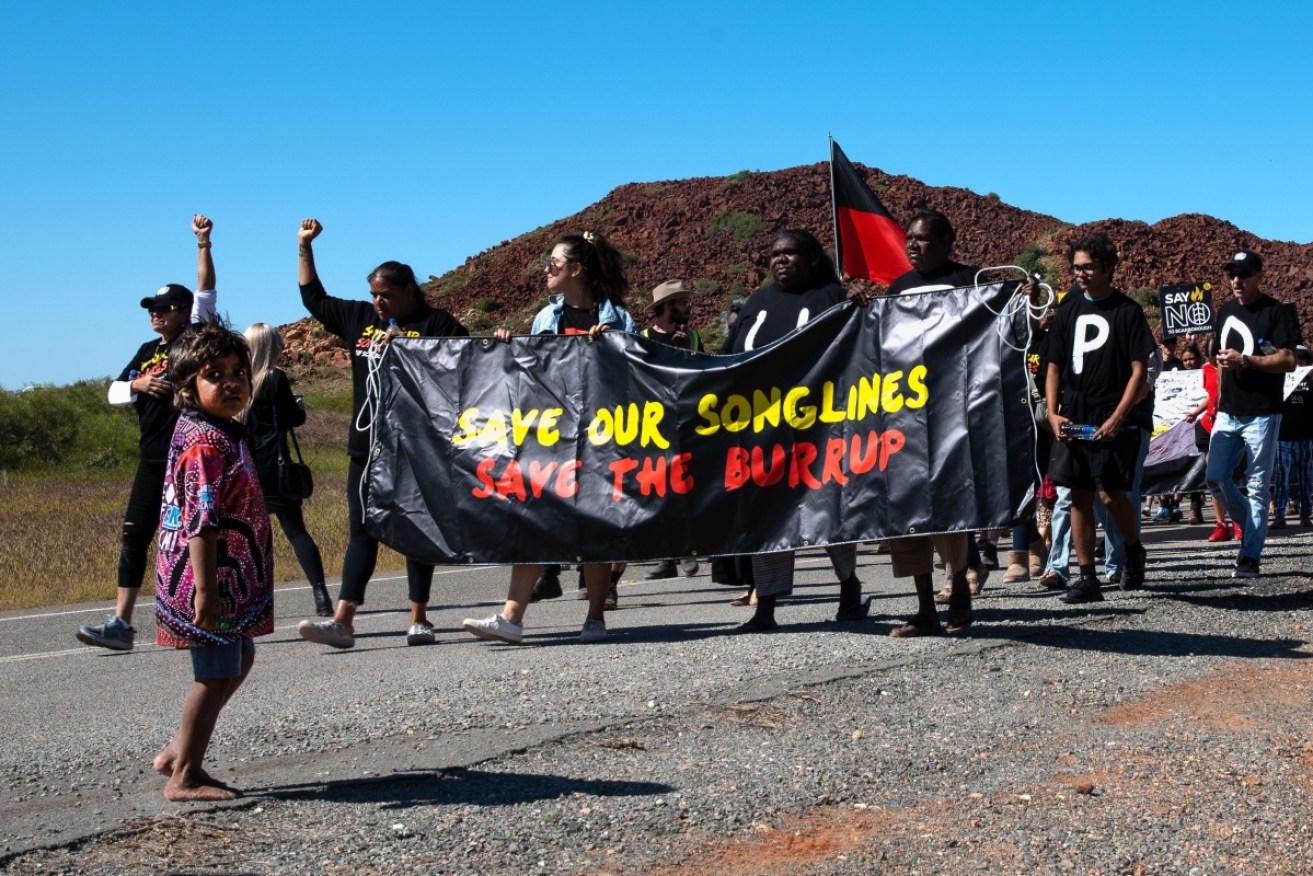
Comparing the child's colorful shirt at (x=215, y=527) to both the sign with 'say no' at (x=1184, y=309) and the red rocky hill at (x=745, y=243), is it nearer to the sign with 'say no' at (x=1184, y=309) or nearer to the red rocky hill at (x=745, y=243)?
the sign with 'say no' at (x=1184, y=309)

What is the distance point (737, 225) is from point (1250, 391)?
275 ft

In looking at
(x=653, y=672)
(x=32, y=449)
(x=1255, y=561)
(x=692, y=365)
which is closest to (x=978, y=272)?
(x=692, y=365)

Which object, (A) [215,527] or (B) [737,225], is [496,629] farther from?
(B) [737,225]

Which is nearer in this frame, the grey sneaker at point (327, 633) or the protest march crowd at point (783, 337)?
the grey sneaker at point (327, 633)

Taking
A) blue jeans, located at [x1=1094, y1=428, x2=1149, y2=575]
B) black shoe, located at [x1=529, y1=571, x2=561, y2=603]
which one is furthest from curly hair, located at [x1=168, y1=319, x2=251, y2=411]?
blue jeans, located at [x1=1094, y1=428, x2=1149, y2=575]

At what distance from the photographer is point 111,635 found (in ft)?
27.9

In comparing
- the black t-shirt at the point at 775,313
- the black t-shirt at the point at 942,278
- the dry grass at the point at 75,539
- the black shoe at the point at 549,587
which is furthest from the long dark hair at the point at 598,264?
the dry grass at the point at 75,539

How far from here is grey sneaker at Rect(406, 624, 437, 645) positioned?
8.57m

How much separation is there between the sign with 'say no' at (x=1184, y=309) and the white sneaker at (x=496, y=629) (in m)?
15.3

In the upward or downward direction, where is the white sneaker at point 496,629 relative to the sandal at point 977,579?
downward

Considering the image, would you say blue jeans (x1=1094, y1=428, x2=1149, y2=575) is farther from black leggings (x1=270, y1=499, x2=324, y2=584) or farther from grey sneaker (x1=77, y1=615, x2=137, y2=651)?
grey sneaker (x1=77, y1=615, x2=137, y2=651)

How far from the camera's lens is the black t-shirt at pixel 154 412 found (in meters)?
8.66

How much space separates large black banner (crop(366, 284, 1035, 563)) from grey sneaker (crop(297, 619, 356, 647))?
0.60m

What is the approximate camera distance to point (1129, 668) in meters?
6.95
